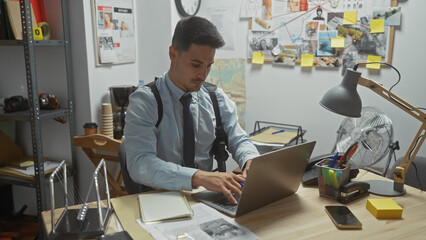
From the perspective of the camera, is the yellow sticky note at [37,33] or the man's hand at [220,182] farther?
the yellow sticky note at [37,33]

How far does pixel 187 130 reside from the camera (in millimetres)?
1585

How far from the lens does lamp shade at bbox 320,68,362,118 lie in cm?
124

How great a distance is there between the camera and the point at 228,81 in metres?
2.81

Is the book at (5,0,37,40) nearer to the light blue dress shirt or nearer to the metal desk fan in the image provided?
the light blue dress shirt

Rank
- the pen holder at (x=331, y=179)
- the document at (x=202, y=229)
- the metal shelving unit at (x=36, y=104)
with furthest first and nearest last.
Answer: the metal shelving unit at (x=36, y=104)
the pen holder at (x=331, y=179)
the document at (x=202, y=229)

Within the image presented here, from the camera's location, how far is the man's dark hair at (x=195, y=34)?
1.44 m

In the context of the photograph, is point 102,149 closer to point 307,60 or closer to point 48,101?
point 48,101

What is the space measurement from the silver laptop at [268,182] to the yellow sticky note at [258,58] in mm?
1514

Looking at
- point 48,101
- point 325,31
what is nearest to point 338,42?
point 325,31

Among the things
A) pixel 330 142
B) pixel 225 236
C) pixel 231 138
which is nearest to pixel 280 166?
pixel 225 236

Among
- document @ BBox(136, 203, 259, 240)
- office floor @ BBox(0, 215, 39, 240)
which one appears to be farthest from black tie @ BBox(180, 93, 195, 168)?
office floor @ BBox(0, 215, 39, 240)

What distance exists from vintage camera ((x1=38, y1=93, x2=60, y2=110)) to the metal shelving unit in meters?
0.05

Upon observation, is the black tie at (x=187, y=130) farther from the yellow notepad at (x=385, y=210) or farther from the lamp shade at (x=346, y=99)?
the yellow notepad at (x=385, y=210)

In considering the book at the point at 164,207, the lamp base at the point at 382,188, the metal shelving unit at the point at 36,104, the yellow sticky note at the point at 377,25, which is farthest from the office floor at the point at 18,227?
the yellow sticky note at the point at 377,25
